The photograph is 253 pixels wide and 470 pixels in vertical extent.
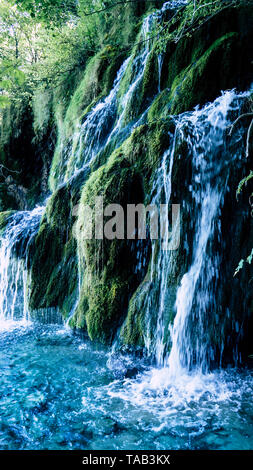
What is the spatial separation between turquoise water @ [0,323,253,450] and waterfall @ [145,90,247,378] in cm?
35

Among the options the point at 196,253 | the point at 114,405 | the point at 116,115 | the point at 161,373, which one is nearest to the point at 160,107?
the point at 116,115

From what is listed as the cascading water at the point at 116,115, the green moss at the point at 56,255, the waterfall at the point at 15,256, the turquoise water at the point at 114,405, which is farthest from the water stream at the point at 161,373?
the cascading water at the point at 116,115

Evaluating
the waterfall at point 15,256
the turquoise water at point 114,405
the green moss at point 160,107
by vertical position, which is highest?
the green moss at point 160,107

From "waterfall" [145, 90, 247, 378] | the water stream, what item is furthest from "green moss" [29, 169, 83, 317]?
"waterfall" [145, 90, 247, 378]

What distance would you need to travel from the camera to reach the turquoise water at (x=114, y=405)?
127 inches

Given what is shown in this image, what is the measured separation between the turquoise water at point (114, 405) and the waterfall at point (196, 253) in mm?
351

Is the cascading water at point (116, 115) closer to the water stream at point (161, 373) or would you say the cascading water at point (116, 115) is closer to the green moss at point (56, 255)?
the green moss at point (56, 255)

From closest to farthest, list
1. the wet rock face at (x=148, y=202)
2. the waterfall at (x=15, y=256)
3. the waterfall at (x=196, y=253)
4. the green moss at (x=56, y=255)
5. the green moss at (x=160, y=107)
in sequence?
the waterfall at (x=196, y=253) < the wet rock face at (x=148, y=202) < the green moss at (x=160, y=107) < the green moss at (x=56, y=255) < the waterfall at (x=15, y=256)

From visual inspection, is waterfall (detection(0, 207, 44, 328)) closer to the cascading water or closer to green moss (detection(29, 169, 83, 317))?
green moss (detection(29, 169, 83, 317))

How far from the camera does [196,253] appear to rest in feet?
15.3

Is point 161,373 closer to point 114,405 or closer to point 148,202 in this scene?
point 114,405

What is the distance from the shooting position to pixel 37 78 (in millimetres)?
11500

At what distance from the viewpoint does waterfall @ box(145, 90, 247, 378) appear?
14.9 feet
